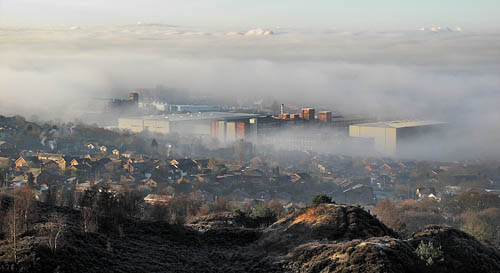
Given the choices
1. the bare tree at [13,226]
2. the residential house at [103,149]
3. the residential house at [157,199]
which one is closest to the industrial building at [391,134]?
the residential house at [103,149]

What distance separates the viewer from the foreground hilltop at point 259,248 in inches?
318

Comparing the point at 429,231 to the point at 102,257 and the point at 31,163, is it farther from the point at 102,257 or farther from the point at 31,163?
the point at 31,163

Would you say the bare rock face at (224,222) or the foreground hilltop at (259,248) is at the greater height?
the foreground hilltop at (259,248)

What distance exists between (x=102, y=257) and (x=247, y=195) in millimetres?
21571

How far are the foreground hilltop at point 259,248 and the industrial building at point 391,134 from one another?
42392 millimetres

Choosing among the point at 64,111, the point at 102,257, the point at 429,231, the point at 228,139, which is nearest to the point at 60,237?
the point at 102,257

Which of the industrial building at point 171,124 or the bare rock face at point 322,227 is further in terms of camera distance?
the industrial building at point 171,124

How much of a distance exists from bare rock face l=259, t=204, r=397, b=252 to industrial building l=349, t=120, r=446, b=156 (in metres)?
41.8

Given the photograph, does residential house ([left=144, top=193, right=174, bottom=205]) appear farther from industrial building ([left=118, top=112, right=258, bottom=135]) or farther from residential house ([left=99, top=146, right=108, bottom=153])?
industrial building ([left=118, top=112, right=258, bottom=135])

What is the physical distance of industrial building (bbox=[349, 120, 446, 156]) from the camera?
175 feet

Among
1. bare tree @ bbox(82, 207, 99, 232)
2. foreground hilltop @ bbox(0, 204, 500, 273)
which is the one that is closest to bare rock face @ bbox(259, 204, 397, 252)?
foreground hilltop @ bbox(0, 204, 500, 273)

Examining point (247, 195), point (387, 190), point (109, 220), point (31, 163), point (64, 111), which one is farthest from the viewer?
point (64, 111)

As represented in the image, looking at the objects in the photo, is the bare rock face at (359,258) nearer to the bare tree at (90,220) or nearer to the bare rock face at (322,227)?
the bare rock face at (322,227)

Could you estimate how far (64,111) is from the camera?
206 ft
